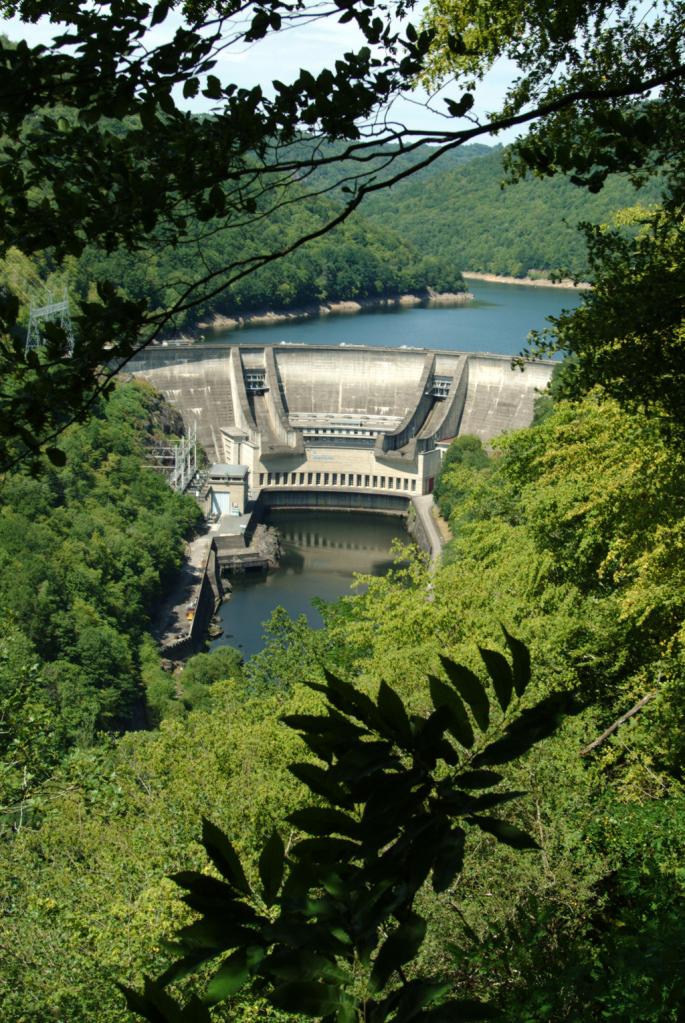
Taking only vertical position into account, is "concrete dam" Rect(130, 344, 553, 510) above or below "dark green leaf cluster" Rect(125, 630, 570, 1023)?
below

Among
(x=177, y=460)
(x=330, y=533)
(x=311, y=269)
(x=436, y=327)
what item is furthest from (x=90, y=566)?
(x=311, y=269)

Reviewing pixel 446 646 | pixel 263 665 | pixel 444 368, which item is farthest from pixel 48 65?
pixel 444 368

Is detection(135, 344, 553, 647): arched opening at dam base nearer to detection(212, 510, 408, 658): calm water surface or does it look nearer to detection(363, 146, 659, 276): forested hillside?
detection(212, 510, 408, 658): calm water surface

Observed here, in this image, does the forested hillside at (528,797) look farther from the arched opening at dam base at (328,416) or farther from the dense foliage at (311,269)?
the dense foliage at (311,269)

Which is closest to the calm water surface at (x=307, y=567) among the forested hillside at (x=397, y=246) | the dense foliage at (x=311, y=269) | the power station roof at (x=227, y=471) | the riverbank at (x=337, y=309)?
the power station roof at (x=227, y=471)

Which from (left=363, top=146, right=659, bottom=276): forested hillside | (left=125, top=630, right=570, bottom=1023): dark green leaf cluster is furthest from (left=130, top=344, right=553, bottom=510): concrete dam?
(left=363, top=146, right=659, bottom=276): forested hillside

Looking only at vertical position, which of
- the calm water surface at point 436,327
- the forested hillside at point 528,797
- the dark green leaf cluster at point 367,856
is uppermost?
the dark green leaf cluster at point 367,856

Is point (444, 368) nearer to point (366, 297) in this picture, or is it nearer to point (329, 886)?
point (366, 297)
